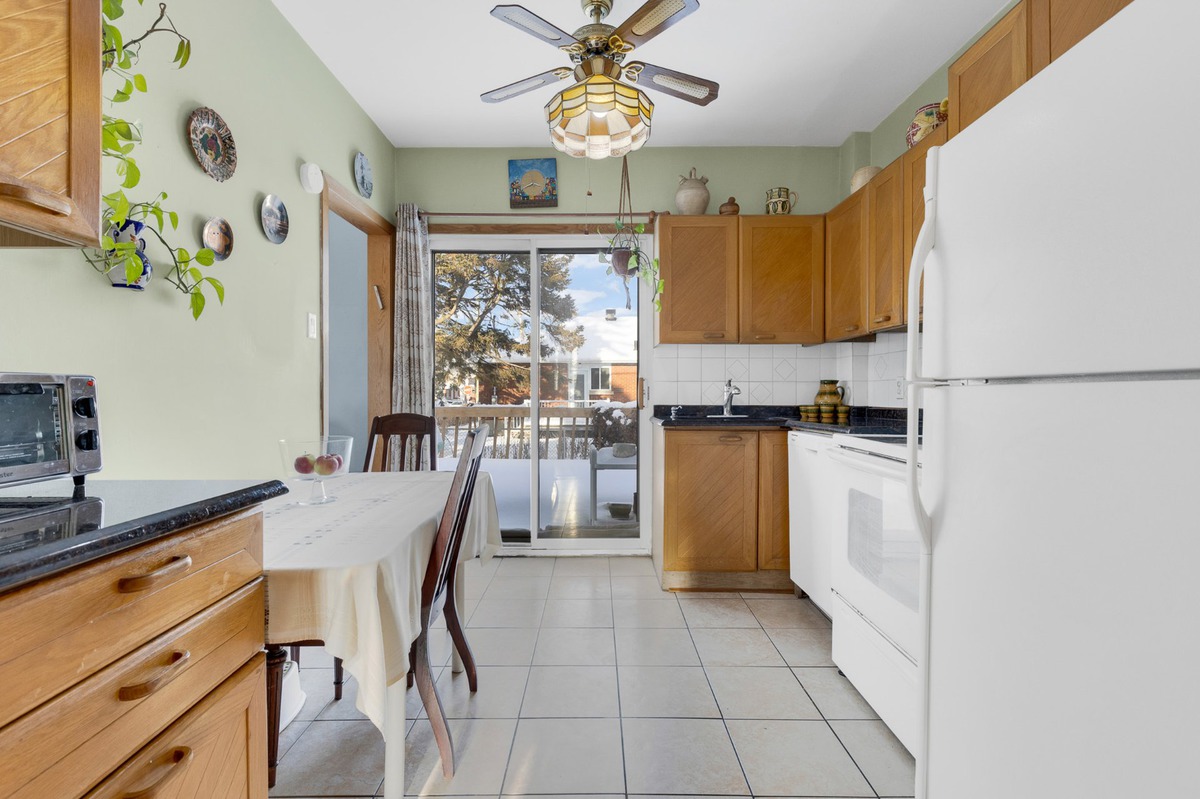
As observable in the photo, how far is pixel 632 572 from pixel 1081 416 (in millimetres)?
3076

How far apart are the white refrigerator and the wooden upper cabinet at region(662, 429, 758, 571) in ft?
7.12

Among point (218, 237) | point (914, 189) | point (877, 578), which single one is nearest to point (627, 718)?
point (877, 578)

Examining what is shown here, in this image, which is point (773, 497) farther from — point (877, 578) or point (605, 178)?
point (605, 178)

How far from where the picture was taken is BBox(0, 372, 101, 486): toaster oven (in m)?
0.89

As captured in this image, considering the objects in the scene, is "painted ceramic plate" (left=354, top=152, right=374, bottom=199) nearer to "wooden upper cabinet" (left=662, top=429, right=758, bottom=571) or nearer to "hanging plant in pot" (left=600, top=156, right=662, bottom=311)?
"hanging plant in pot" (left=600, top=156, right=662, bottom=311)

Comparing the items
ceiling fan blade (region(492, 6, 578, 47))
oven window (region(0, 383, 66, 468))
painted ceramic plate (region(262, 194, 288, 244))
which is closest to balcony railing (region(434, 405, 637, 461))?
painted ceramic plate (region(262, 194, 288, 244))

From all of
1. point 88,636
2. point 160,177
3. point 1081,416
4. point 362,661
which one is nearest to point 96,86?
point 160,177

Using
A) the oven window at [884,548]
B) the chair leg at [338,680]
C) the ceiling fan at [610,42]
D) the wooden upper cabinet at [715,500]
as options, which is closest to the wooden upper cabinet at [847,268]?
the wooden upper cabinet at [715,500]

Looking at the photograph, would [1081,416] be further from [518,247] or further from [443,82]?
[518,247]

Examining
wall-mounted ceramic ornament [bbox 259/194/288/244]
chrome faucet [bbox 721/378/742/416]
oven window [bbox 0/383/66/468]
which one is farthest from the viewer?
chrome faucet [bbox 721/378/742/416]

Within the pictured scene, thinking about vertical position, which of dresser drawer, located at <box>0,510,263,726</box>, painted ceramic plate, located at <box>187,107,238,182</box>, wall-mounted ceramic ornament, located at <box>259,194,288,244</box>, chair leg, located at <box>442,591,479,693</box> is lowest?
chair leg, located at <box>442,591,479,693</box>

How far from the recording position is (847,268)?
10.7ft

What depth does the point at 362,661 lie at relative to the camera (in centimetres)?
123

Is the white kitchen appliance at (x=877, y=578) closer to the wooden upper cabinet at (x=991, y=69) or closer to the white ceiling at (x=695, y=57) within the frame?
the wooden upper cabinet at (x=991, y=69)
